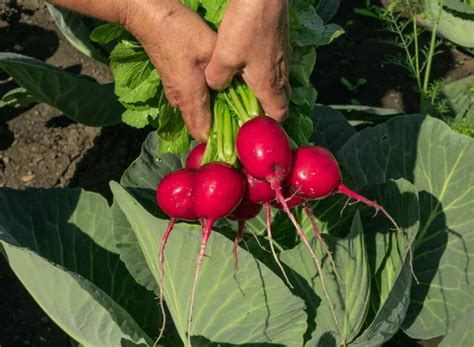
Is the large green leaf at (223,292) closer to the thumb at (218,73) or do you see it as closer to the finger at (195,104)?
the finger at (195,104)

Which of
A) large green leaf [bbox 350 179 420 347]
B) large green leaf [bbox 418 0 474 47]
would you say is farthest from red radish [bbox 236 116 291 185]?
large green leaf [bbox 418 0 474 47]

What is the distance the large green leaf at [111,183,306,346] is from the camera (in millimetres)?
2025

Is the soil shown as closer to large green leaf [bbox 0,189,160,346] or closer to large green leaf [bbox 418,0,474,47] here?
large green leaf [bbox 418,0,474,47]

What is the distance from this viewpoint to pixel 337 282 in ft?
7.25

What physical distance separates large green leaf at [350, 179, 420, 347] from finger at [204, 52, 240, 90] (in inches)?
27.2

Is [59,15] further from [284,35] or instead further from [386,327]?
[386,327]

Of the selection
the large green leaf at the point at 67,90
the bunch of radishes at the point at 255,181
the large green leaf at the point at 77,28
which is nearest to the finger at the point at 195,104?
the bunch of radishes at the point at 255,181

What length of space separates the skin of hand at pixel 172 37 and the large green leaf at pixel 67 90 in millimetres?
1267

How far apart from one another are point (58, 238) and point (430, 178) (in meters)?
1.30

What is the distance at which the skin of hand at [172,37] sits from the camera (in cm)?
196

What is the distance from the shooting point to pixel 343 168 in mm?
2559

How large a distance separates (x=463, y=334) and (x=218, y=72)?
110 centimetres

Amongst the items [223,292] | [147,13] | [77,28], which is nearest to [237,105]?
[147,13]

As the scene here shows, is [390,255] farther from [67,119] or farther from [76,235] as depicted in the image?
[67,119]
